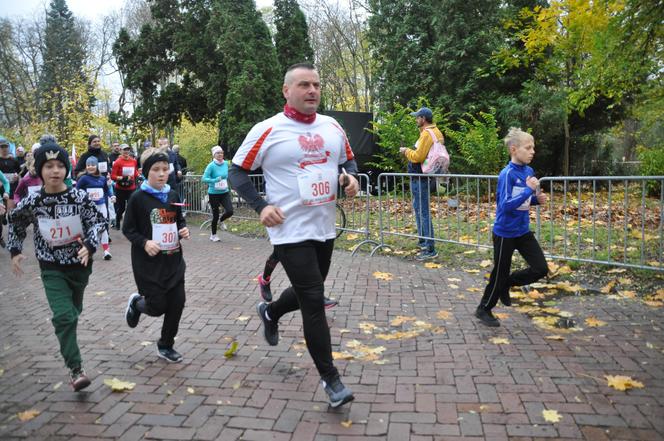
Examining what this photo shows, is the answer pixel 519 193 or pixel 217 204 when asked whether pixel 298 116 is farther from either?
pixel 217 204

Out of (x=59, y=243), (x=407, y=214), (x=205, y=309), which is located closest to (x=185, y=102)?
(x=407, y=214)

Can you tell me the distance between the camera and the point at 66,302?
13.1 feet

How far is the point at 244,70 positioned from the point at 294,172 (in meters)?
15.4

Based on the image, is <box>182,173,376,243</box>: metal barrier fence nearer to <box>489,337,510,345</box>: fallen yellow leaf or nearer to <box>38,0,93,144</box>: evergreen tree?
<box>489,337,510,345</box>: fallen yellow leaf

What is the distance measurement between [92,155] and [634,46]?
29.7 feet

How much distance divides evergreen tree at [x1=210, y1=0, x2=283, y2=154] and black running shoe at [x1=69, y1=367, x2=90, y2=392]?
14589 mm

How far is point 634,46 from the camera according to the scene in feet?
23.5

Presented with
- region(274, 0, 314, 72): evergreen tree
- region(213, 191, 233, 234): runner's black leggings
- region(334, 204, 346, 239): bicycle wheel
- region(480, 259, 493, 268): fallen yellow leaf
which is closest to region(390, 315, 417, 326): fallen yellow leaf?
region(480, 259, 493, 268): fallen yellow leaf

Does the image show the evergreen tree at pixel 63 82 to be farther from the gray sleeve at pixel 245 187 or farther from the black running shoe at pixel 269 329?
the gray sleeve at pixel 245 187

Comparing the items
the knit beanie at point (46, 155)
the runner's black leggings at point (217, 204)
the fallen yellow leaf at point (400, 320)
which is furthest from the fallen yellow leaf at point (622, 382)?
the runner's black leggings at point (217, 204)

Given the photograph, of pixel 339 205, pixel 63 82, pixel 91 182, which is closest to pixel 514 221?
pixel 339 205

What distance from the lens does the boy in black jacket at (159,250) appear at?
4.43m

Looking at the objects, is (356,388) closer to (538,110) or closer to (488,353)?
(488,353)

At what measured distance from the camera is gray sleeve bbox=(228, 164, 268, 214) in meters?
3.55
